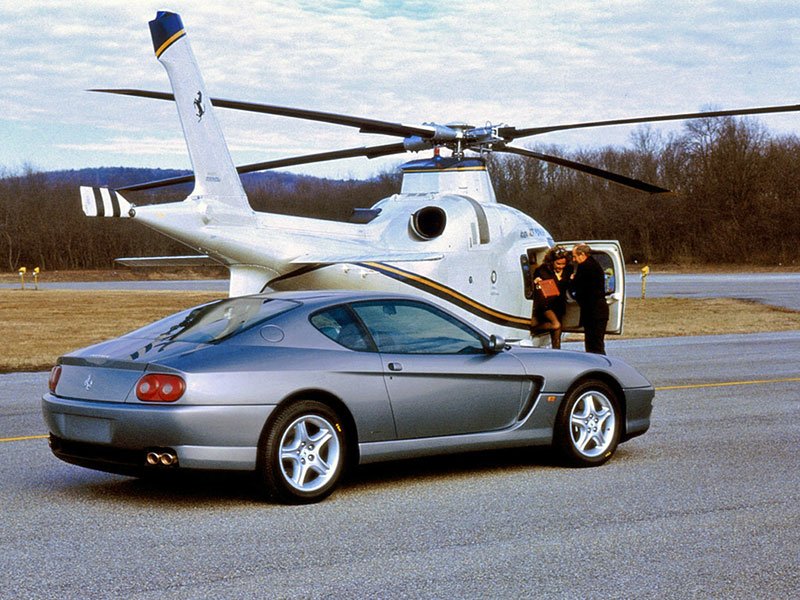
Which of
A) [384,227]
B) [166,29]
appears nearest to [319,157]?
[384,227]

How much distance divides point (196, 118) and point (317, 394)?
27.7 feet

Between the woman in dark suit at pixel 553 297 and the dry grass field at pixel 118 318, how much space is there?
7.52m

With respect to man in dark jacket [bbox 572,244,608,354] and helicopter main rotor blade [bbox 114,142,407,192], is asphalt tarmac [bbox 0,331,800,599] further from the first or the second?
helicopter main rotor blade [bbox 114,142,407,192]

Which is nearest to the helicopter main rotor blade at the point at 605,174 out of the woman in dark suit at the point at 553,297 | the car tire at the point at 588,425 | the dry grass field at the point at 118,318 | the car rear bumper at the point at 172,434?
the woman in dark suit at the point at 553,297

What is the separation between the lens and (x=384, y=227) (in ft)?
55.3

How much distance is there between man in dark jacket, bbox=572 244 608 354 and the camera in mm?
13930

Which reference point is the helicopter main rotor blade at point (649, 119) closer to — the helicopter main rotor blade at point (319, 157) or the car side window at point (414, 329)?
the helicopter main rotor blade at point (319, 157)

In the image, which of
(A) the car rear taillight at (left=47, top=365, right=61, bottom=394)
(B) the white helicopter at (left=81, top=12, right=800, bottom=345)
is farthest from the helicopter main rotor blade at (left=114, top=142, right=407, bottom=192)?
(A) the car rear taillight at (left=47, top=365, right=61, bottom=394)

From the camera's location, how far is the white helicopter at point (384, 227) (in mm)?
14742

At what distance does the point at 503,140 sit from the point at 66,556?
44.0ft

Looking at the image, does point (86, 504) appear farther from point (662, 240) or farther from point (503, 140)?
point (662, 240)

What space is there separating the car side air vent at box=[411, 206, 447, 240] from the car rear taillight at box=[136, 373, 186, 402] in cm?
998

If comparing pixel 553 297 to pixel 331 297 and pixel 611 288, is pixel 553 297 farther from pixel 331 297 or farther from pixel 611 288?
pixel 331 297

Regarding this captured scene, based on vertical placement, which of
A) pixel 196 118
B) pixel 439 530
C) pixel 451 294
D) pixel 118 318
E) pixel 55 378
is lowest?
pixel 439 530
